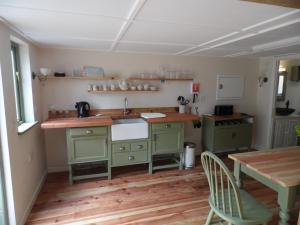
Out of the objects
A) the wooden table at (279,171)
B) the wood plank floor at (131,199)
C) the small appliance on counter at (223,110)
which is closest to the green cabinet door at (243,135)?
the small appliance on counter at (223,110)

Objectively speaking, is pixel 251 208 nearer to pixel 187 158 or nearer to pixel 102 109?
pixel 187 158

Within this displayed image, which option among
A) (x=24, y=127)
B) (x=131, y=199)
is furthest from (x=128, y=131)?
(x=24, y=127)

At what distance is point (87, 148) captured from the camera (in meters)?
2.82

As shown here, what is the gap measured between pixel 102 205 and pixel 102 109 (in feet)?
4.99

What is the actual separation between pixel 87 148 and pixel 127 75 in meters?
1.38

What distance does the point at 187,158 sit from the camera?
3350mm

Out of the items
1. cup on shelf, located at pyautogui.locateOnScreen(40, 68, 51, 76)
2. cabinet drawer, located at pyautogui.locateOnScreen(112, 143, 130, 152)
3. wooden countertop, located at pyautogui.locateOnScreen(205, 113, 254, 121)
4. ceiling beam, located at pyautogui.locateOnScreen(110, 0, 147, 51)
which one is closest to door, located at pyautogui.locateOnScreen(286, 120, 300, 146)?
wooden countertop, located at pyautogui.locateOnScreen(205, 113, 254, 121)

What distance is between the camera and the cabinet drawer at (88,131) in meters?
2.71

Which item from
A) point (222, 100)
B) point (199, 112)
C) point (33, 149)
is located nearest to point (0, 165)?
point (33, 149)

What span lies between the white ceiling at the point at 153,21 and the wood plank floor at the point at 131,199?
1967 mm

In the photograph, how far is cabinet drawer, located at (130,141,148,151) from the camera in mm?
3008

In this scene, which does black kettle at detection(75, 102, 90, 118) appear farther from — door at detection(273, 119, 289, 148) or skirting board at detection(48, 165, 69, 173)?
door at detection(273, 119, 289, 148)

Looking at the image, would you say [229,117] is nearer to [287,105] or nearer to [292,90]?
[287,105]

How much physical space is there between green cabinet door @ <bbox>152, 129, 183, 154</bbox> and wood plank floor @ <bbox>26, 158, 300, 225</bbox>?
14.8 inches
